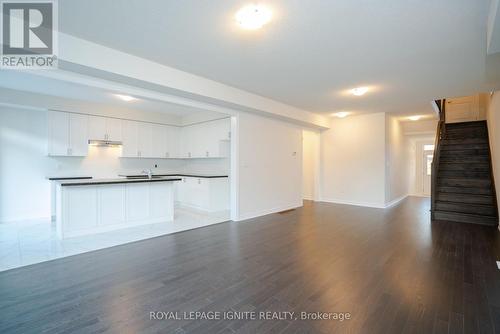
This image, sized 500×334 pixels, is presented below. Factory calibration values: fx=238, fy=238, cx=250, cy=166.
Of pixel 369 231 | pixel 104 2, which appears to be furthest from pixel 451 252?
pixel 104 2

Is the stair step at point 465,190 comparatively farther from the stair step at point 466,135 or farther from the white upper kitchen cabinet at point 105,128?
the white upper kitchen cabinet at point 105,128

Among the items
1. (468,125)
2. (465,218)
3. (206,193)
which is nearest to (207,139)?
(206,193)

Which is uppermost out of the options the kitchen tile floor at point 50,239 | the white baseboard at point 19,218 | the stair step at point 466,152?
the stair step at point 466,152

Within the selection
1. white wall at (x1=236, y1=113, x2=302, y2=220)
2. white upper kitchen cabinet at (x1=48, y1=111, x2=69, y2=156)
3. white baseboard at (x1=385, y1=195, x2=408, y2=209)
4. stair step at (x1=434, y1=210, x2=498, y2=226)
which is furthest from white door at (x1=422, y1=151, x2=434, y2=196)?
white upper kitchen cabinet at (x1=48, y1=111, x2=69, y2=156)

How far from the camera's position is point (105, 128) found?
6.20 meters

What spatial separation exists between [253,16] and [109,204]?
399cm

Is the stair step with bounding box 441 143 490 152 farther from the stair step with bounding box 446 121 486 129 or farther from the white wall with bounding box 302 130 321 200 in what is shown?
the white wall with bounding box 302 130 321 200

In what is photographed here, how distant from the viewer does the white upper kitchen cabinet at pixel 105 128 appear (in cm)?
600

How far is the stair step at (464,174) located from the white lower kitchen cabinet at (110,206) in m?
7.06

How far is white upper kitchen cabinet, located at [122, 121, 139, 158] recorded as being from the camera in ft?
21.6

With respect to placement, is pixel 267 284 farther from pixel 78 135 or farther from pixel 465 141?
pixel 465 141

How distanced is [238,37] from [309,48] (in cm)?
93

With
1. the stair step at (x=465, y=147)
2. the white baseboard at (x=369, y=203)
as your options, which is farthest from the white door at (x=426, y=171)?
the stair step at (x=465, y=147)

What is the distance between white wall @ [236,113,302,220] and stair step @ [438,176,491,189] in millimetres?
3667
